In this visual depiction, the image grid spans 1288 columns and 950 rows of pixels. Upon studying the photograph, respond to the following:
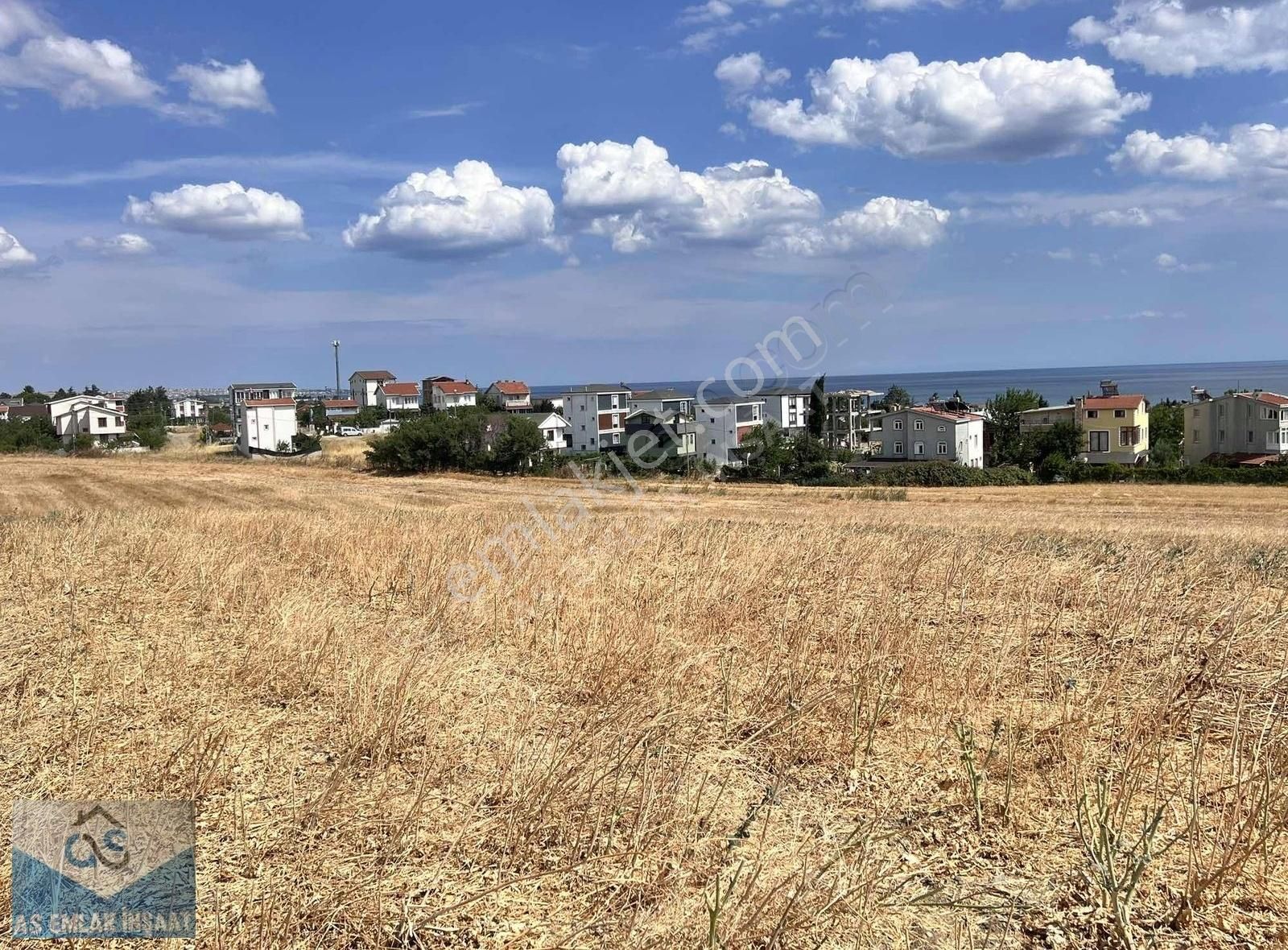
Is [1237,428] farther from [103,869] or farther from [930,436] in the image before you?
[103,869]

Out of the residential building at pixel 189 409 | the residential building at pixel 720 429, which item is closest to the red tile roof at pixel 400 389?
the residential building at pixel 189 409

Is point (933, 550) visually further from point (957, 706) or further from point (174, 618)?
point (174, 618)

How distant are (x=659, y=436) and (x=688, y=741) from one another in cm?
5893

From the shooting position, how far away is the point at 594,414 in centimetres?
7706

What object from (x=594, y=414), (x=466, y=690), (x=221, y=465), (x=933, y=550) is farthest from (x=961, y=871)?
(x=594, y=414)

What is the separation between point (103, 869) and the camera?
3072 mm

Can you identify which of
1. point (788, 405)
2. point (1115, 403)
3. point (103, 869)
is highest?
point (788, 405)

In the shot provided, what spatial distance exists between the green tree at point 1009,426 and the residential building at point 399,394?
7737 cm

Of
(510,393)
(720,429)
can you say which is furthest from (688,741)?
(510,393)

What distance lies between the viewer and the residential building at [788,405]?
87500 millimetres

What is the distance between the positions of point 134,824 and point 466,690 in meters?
1.91

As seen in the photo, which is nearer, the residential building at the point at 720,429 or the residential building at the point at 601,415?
the residential building at the point at 720,429

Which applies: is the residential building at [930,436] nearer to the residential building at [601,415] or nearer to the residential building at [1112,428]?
the residential building at [1112,428]

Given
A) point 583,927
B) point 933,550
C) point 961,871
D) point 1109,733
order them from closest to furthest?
point 583,927
point 961,871
point 1109,733
point 933,550
